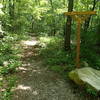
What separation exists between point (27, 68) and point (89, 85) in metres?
3.98

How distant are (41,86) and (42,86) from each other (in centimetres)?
4

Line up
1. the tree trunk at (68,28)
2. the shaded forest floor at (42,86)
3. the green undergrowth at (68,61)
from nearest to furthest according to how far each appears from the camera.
Result: 1. the shaded forest floor at (42,86)
2. the green undergrowth at (68,61)
3. the tree trunk at (68,28)

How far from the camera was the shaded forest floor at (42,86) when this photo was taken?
5965 millimetres

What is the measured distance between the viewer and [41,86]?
267 inches

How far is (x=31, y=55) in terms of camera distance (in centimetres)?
1151

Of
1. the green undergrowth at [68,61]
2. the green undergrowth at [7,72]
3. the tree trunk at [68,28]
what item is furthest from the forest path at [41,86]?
the tree trunk at [68,28]

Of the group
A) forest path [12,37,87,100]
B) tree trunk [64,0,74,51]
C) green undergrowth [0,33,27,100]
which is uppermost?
tree trunk [64,0,74,51]

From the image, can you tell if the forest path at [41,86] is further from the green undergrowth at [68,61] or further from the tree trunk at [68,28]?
the tree trunk at [68,28]

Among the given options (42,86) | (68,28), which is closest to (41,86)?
(42,86)

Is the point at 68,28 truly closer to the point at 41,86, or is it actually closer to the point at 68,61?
the point at 68,61

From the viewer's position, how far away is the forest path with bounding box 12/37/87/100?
19.6 ft

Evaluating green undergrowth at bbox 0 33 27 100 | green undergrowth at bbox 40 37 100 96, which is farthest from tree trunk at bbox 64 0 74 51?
green undergrowth at bbox 0 33 27 100

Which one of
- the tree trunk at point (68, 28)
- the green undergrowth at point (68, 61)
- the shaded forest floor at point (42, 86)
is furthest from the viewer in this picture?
the tree trunk at point (68, 28)

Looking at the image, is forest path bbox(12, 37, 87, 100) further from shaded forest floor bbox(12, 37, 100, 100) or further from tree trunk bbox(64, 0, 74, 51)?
tree trunk bbox(64, 0, 74, 51)
